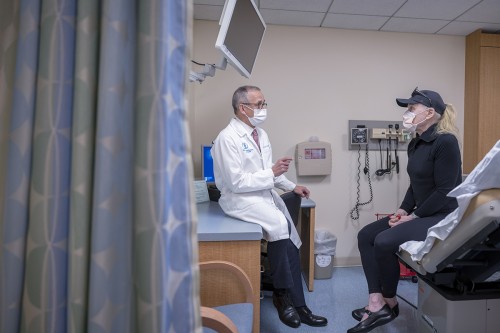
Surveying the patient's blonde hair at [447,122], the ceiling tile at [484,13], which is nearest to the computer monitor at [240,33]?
the patient's blonde hair at [447,122]

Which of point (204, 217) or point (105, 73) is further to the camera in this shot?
point (204, 217)

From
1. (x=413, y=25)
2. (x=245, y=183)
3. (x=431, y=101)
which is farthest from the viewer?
(x=413, y=25)

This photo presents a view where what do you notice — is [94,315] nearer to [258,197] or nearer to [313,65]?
[258,197]

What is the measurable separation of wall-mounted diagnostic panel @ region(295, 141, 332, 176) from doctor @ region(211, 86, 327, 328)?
0.90m

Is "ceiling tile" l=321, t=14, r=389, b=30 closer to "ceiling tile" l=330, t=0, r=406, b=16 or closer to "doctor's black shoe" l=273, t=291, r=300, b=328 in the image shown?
"ceiling tile" l=330, t=0, r=406, b=16

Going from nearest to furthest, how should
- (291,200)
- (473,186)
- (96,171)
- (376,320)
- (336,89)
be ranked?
(96,171), (473,186), (376,320), (291,200), (336,89)

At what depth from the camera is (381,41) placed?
2838 millimetres

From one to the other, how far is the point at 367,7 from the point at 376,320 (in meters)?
2.35

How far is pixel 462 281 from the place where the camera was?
1414mm

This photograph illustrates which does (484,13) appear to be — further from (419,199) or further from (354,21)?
(419,199)

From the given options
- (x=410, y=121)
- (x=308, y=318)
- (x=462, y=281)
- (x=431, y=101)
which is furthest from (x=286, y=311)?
(x=431, y=101)

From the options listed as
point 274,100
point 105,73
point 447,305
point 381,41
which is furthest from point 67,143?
point 381,41

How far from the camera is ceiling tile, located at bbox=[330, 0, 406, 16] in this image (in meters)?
2.33

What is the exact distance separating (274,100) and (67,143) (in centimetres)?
244
